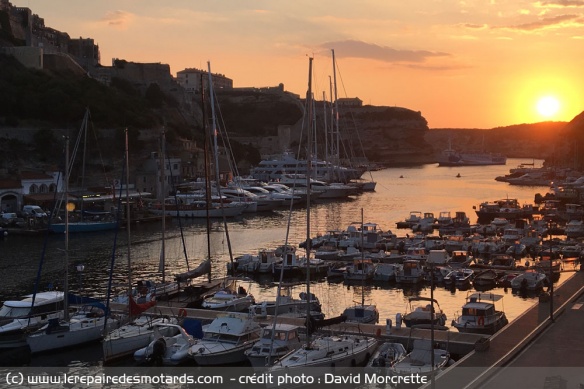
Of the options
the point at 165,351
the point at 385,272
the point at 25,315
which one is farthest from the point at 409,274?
the point at 25,315

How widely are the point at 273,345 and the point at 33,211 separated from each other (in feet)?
142

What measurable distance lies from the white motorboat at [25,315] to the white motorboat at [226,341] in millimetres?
6067

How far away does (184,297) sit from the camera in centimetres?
3312

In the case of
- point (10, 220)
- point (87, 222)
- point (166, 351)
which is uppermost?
point (10, 220)

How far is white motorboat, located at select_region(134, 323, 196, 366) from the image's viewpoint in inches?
981

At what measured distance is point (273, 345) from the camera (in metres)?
24.1

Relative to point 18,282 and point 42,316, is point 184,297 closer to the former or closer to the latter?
point 42,316

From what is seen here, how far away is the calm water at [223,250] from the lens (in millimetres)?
36156

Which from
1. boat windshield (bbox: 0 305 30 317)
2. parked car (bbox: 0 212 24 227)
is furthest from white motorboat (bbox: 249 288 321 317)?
parked car (bbox: 0 212 24 227)

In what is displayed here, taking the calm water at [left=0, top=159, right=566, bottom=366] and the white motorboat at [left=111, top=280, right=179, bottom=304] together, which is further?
the calm water at [left=0, top=159, right=566, bottom=366]

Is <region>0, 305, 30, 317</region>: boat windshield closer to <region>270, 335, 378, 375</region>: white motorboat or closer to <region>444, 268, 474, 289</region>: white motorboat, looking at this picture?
<region>270, 335, 378, 375</region>: white motorboat

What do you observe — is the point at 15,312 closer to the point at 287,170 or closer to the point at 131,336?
the point at 131,336

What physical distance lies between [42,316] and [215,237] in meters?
29.6

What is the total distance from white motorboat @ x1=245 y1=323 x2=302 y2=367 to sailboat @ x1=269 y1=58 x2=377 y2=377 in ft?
2.16
